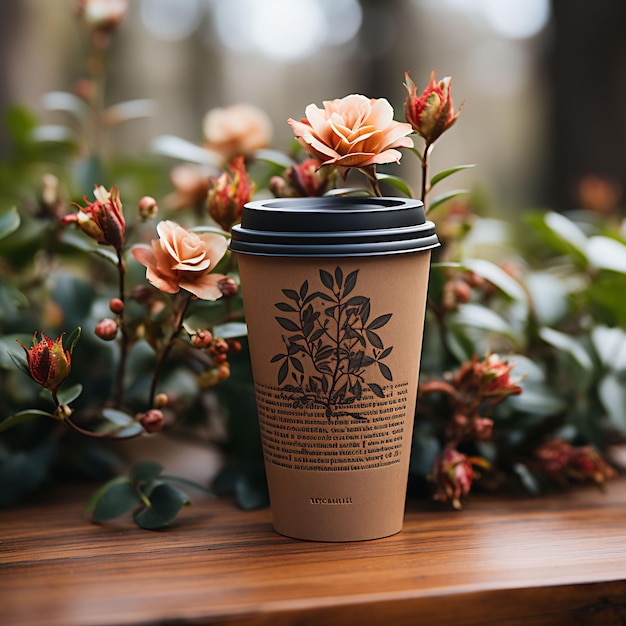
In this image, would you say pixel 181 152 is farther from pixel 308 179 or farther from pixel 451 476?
pixel 451 476

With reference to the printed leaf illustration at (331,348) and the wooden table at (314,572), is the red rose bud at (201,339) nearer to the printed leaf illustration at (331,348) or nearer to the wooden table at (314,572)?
the printed leaf illustration at (331,348)

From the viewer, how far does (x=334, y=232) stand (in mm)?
635

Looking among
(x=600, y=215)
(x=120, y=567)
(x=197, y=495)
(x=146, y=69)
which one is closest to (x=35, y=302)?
(x=197, y=495)

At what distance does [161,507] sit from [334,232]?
0.31 metres

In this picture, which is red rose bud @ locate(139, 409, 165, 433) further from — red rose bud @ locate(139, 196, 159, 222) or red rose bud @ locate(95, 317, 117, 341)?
red rose bud @ locate(139, 196, 159, 222)

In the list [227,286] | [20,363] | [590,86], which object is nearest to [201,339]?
[227,286]

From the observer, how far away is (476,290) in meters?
0.97

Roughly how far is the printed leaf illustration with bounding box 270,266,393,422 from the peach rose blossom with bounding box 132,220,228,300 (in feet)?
0.24

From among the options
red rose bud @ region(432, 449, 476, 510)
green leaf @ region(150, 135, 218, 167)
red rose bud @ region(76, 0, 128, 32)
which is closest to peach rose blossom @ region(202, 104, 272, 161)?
green leaf @ region(150, 135, 218, 167)

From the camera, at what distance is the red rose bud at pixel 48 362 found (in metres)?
0.65

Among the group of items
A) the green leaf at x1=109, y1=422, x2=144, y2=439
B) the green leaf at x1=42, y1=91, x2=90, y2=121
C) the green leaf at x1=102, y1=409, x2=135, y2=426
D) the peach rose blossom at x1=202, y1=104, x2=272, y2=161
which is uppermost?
the green leaf at x1=42, y1=91, x2=90, y2=121

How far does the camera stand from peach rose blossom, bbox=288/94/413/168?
2.13ft

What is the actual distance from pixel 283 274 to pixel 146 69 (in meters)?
2.65

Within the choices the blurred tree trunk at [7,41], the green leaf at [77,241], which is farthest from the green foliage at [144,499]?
the blurred tree trunk at [7,41]
